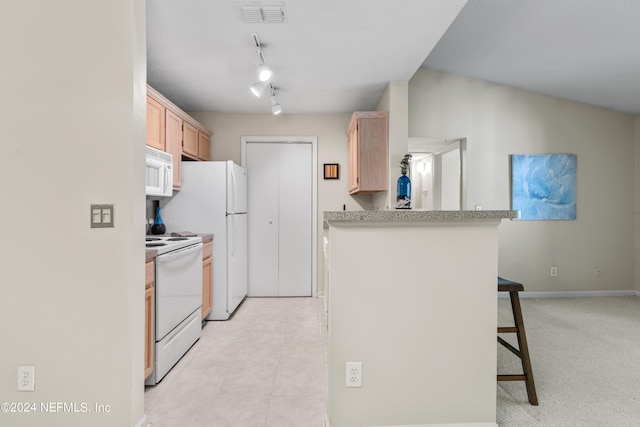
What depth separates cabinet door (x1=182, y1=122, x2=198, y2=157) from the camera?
12.0 feet

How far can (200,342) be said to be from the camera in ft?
9.77

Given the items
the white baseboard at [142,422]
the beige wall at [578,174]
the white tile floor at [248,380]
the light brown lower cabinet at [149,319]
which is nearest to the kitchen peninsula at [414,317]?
the white tile floor at [248,380]

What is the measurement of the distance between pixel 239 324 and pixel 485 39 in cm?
367

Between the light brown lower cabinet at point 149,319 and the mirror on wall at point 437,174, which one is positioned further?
the mirror on wall at point 437,174

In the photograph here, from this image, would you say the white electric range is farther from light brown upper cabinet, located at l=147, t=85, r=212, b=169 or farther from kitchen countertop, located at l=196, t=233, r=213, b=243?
light brown upper cabinet, located at l=147, t=85, r=212, b=169

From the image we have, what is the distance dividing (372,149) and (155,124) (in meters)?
2.09

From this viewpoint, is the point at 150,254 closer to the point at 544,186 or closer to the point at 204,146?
the point at 204,146

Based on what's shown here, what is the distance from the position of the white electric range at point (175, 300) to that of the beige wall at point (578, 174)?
321 cm

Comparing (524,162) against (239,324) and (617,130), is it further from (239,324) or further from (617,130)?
(239,324)

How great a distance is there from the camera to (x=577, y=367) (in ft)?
8.07

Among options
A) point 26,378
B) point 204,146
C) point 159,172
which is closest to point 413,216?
point 26,378

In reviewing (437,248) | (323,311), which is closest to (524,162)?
(323,311)

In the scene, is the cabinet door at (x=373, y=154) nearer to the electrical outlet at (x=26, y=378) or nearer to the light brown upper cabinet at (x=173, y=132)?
the light brown upper cabinet at (x=173, y=132)

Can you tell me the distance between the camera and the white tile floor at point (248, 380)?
192cm
